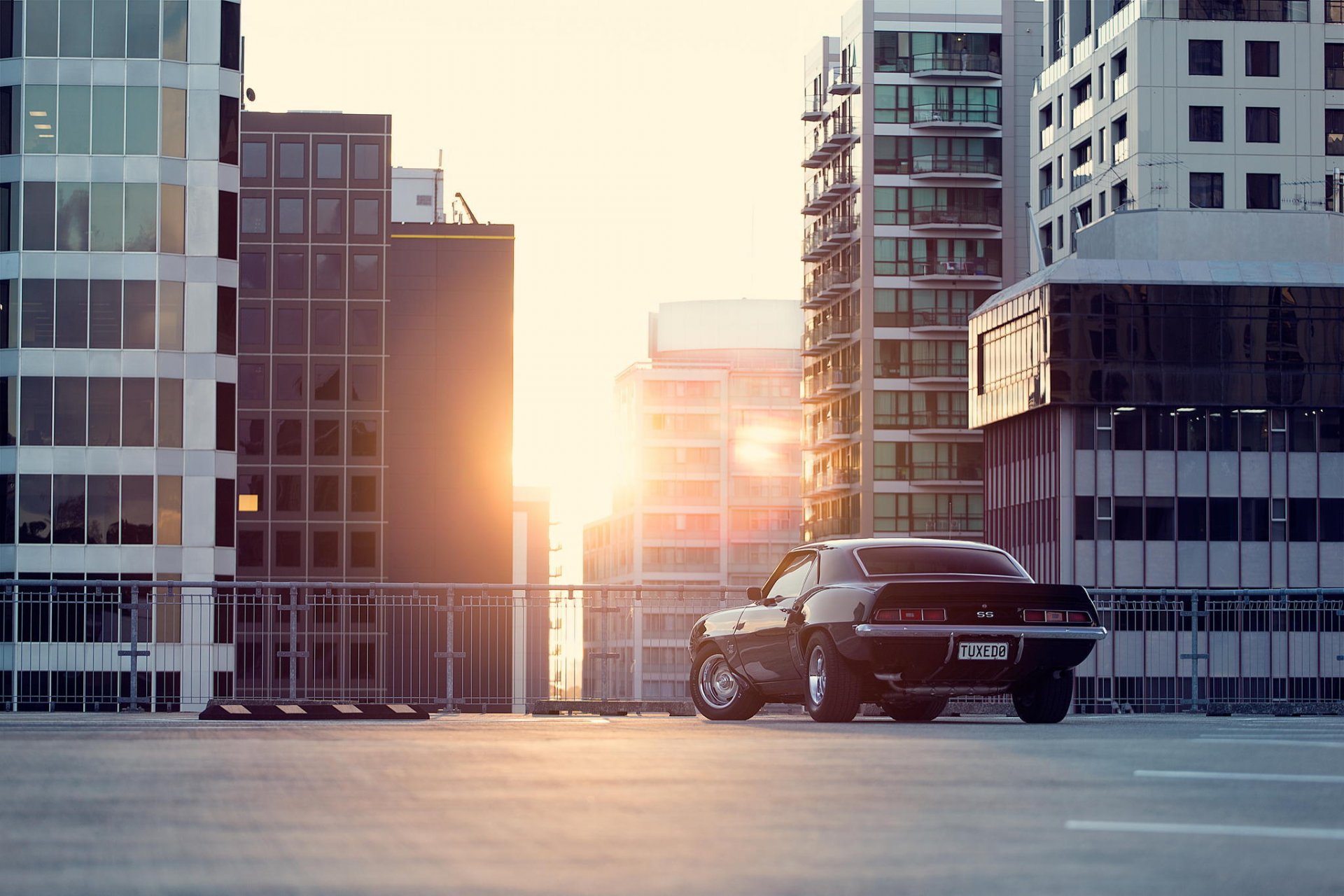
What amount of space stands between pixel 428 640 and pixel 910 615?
9.67 metres

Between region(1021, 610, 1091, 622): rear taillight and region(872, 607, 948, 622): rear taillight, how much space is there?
67cm

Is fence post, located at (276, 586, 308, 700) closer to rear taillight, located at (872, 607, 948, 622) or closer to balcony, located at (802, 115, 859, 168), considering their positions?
rear taillight, located at (872, 607, 948, 622)

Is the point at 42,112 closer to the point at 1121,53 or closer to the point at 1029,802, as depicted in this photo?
the point at 1121,53

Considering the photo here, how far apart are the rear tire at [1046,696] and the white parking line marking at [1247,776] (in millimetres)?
7341

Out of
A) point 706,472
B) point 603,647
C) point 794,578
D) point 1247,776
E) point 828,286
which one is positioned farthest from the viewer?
point 706,472

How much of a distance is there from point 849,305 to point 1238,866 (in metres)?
109

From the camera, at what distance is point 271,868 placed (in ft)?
19.6

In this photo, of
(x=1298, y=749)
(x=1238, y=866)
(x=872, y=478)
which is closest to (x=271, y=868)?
(x=1238, y=866)

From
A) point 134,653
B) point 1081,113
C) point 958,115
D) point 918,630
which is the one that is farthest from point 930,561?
point 958,115

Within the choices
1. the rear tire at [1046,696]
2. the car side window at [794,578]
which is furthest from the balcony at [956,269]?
the rear tire at [1046,696]

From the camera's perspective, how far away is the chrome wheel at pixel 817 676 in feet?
55.0

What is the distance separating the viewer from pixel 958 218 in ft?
360

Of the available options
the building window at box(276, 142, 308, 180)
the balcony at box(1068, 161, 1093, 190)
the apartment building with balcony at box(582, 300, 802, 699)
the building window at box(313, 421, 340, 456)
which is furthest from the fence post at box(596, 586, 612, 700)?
the apartment building with balcony at box(582, 300, 802, 699)

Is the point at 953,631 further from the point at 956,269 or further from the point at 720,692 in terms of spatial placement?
the point at 956,269
